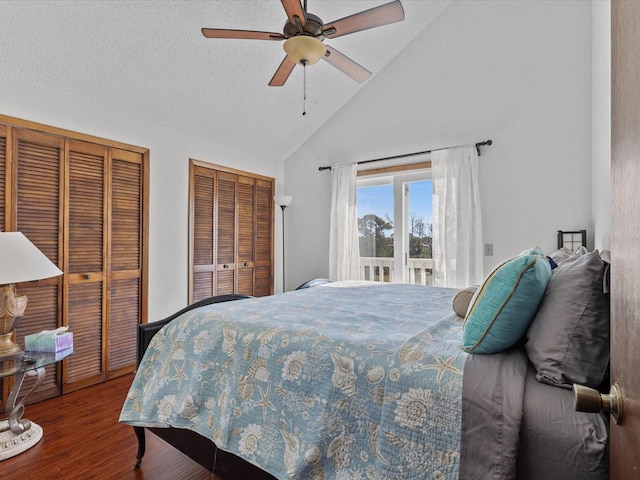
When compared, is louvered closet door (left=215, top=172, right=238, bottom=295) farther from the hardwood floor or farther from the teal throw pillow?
the teal throw pillow

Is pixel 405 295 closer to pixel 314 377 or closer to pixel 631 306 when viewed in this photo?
pixel 314 377

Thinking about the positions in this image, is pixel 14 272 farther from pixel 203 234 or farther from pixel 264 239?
pixel 264 239

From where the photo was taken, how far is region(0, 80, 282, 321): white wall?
9.81 ft

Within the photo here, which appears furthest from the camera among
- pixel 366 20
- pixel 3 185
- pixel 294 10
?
pixel 3 185

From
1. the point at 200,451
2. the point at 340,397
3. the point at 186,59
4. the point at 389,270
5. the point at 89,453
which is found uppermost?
the point at 186,59

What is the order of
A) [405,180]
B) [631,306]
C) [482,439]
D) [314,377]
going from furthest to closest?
[405,180] < [314,377] < [482,439] < [631,306]

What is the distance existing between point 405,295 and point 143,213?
101 inches

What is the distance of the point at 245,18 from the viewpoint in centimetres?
291

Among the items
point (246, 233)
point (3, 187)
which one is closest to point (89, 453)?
point (3, 187)

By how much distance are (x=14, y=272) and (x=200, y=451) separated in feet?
4.89

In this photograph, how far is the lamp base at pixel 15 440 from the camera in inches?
74.3

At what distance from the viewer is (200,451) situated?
60.4 inches

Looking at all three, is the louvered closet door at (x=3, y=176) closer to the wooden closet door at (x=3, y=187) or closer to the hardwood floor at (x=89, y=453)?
the wooden closet door at (x=3, y=187)

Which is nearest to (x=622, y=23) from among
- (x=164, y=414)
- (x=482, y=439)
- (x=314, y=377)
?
(x=482, y=439)
